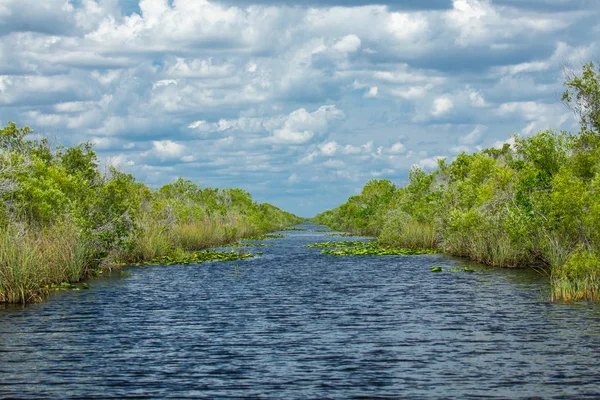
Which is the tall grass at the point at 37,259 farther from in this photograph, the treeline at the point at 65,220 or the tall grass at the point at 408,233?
the tall grass at the point at 408,233

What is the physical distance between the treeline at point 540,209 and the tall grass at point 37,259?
64.8ft

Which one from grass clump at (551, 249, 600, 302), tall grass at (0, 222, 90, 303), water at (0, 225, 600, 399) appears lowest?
water at (0, 225, 600, 399)

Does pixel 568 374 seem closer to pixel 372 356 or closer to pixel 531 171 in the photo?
pixel 372 356

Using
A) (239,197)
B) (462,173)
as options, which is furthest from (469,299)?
(239,197)

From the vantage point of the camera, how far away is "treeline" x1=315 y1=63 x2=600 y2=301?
26.2 metres

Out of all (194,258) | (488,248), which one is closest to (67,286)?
(194,258)

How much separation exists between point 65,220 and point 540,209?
2284 centimetres

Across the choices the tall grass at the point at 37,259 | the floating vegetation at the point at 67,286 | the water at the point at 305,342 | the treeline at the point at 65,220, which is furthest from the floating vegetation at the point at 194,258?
the water at the point at 305,342

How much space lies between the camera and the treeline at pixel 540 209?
85.8ft

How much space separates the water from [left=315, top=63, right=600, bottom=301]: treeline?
1.83m

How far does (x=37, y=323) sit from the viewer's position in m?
21.4

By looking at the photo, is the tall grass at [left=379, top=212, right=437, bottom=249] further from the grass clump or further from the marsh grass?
the grass clump

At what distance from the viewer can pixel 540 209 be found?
32500mm

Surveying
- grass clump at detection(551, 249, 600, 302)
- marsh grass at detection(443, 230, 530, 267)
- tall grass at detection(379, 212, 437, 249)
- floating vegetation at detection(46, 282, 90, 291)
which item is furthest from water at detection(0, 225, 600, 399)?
tall grass at detection(379, 212, 437, 249)
